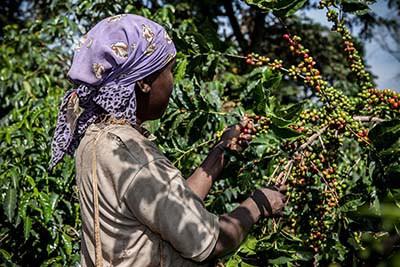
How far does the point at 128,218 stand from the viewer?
1.73m

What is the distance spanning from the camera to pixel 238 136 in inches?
85.3

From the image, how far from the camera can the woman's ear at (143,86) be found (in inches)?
72.3

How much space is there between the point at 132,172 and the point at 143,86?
0.87 ft

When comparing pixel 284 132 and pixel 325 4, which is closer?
pixel 284 132

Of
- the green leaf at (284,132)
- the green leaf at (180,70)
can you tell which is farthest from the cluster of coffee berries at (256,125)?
the green leaf at (180,70)

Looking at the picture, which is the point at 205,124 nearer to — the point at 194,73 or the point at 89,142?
the point at 194,73

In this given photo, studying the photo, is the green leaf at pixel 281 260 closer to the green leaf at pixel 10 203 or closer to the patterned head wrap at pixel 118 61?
the patterned head wrap at pixel 118 61

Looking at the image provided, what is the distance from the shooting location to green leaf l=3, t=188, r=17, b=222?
9.51 ft

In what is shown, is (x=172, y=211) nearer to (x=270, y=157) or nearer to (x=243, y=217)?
(x=243, y=217)

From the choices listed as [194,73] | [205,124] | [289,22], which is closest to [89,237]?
[205,124]

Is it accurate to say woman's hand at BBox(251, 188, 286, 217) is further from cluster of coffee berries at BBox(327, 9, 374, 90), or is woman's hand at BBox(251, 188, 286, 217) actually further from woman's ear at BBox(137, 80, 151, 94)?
cluster of coffee berries at BBox(327, 9, 374, 90)

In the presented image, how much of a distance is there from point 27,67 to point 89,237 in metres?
3.64

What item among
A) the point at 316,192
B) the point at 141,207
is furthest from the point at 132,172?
the point at 316,192

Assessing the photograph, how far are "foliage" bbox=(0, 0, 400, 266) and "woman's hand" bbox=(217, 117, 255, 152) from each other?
0.04 m
